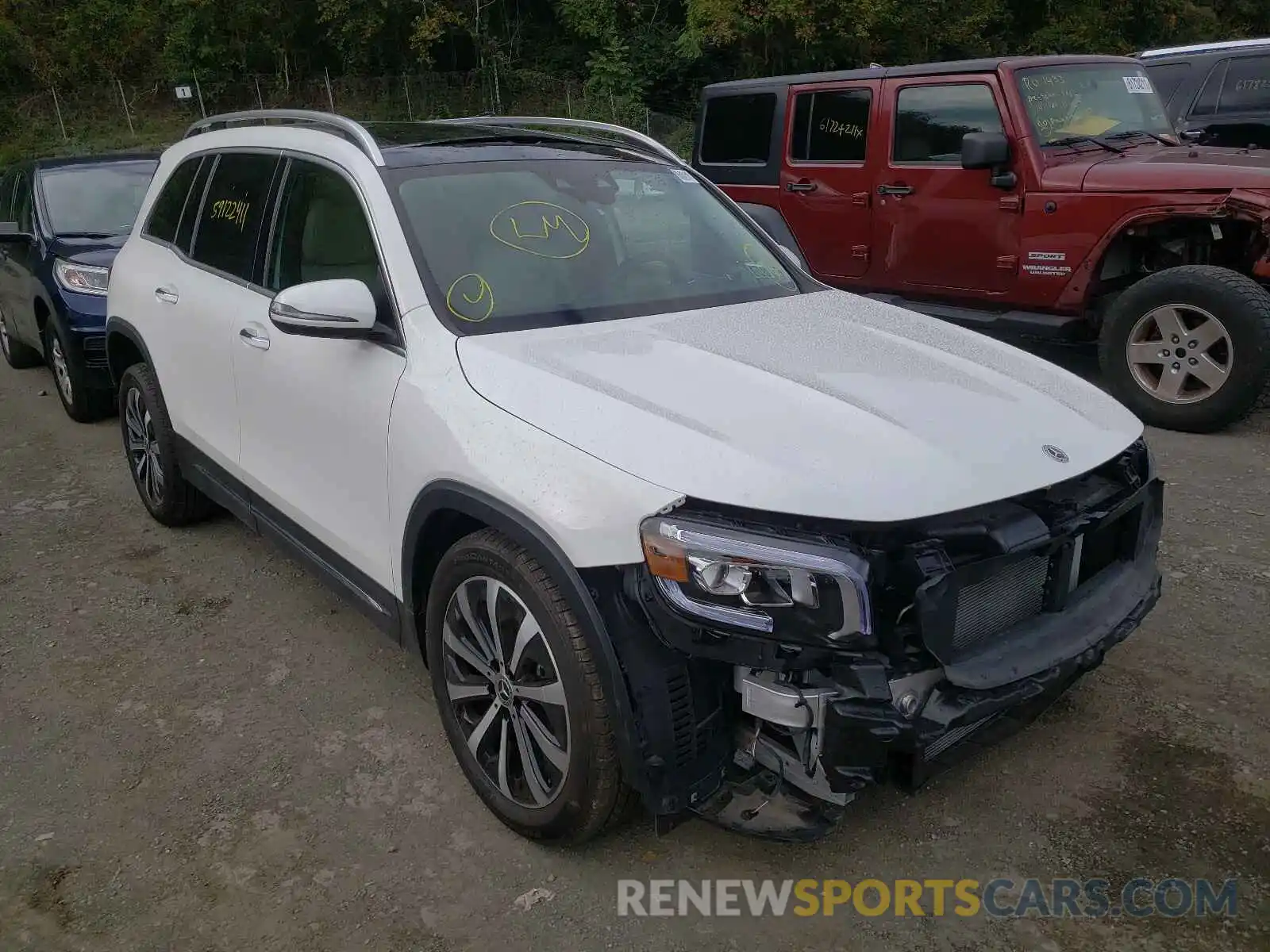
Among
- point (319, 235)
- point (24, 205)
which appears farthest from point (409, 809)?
point (24, 205)

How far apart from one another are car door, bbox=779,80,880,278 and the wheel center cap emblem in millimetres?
5375

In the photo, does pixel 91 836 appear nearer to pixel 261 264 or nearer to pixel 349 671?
pixel 349 671

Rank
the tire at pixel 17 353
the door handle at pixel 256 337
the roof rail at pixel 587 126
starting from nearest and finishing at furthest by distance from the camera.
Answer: the door handle at pixel 256 337, the roof rail at pixel 587 126, the tire at pixel 17 353

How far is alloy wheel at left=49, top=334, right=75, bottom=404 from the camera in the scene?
6.80 m

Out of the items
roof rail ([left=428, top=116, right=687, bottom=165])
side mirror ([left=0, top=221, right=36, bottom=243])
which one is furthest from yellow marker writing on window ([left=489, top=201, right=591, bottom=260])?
side mirror ([left=0, top=221, right=36, bottom=243])

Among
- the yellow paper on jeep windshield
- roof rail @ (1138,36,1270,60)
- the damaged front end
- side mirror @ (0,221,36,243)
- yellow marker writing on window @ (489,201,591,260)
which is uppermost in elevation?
roof rail @ (1138,36,1270,60)

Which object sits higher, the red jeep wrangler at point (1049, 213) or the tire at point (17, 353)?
the red jeep wrangler at point (1049, 213)

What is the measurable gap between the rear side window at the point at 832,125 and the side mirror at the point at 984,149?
3.66ft

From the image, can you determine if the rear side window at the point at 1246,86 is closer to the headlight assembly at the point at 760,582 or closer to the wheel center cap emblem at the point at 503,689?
the headlight assembly at the point at 760,582

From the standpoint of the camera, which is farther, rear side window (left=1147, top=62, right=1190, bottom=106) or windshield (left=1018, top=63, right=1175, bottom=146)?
rear side window (left=1147, top=62, right=1190, bottom=106)

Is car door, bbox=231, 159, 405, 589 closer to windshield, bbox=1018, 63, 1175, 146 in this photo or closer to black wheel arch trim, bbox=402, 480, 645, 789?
black wheel arch trim, bbox=402, 480, 645, 789

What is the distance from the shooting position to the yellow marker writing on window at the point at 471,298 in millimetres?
2998

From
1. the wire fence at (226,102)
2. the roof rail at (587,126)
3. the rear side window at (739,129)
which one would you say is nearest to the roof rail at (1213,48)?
the rear side window at (739,129)

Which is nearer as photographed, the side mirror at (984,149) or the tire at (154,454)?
the tire at (154,454)
